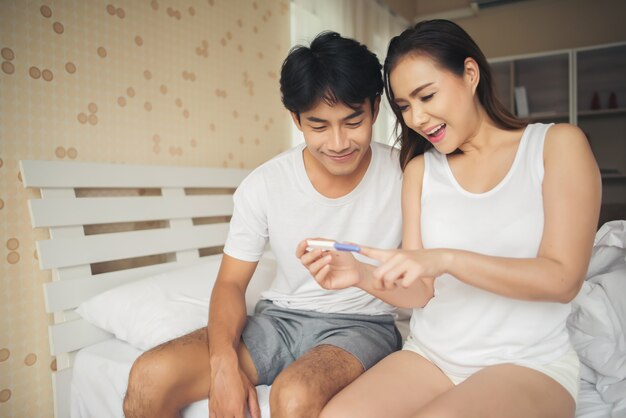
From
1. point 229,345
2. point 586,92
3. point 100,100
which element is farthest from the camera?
point 586,92

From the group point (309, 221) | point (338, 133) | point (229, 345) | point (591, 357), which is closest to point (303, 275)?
point (309, 221)

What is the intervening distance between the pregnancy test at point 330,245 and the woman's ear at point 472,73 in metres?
0.52

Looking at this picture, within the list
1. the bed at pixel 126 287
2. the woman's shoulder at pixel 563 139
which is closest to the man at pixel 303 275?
the bed at pixel 126 287

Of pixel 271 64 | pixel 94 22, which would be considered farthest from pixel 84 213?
pixel 271 64

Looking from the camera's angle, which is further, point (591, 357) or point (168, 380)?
point (591, 357)

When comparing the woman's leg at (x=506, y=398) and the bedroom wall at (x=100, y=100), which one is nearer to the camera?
the woman's leg at (x=506, y=398)

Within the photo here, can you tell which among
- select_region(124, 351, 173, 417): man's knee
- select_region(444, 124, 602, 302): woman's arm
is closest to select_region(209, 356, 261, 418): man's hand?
select_region(124, 351, 173, 417): man's knee

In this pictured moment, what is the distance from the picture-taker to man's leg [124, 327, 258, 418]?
1068mm

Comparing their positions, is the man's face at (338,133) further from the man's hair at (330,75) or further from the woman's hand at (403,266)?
the woman's hand at (403,266)

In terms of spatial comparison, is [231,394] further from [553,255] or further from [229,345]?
[553,255]

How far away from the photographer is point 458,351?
1008 millimetres

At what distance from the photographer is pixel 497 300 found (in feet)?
3.27

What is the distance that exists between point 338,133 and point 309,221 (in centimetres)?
28

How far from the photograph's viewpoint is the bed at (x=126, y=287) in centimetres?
122
